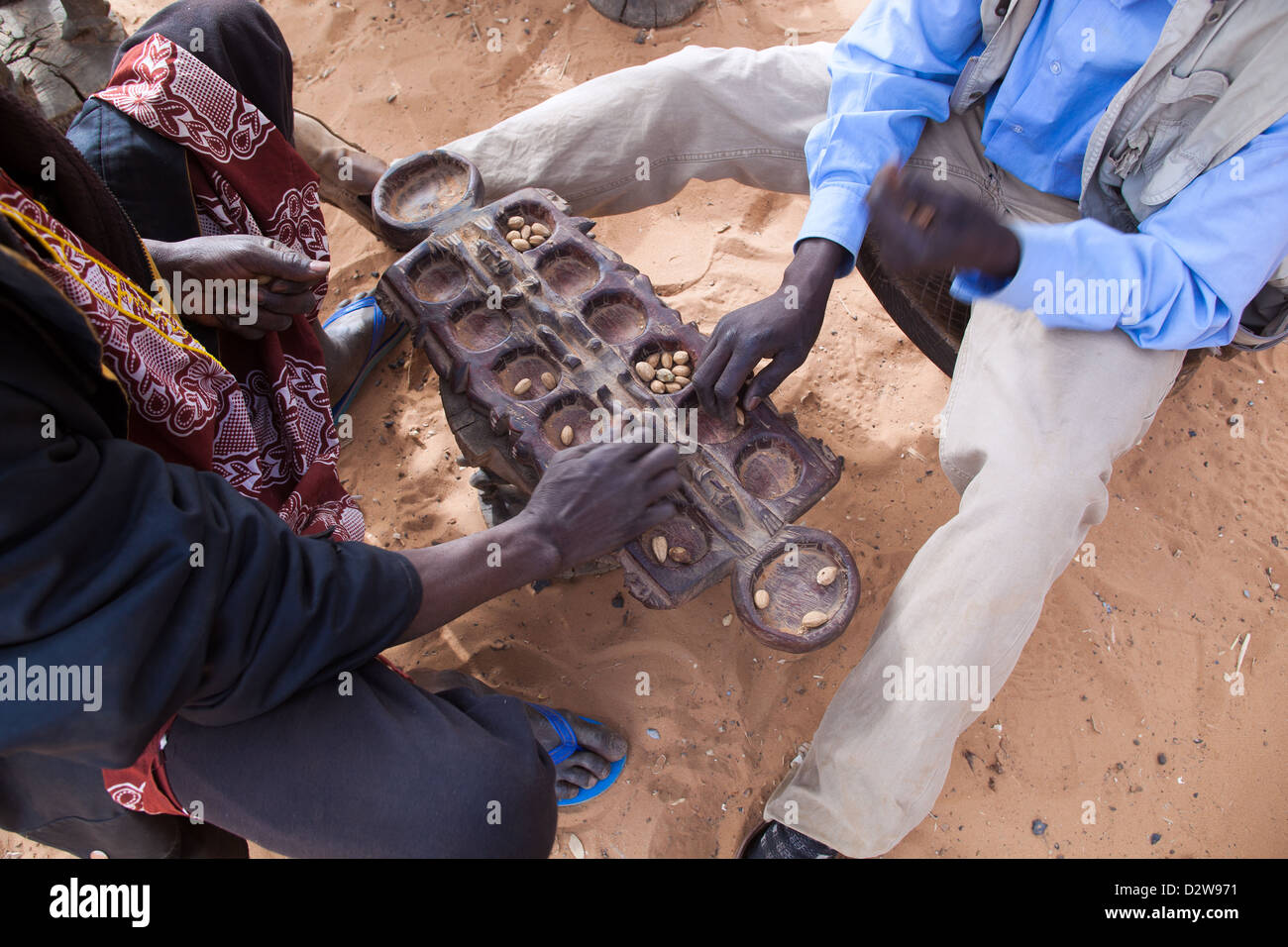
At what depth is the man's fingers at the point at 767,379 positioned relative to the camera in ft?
5.51

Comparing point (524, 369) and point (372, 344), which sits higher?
point (524, 369)

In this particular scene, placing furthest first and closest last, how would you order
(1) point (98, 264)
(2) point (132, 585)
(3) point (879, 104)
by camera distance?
(3) point (879, 104)
(1) point (98, 264)
(2) point (132, 585)

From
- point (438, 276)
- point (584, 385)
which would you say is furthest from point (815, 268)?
A: point (438, 276)

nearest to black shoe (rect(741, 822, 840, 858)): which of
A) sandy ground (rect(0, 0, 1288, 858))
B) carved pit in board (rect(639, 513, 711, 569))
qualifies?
sandy ground (rect(0, 0, 1288, 858))

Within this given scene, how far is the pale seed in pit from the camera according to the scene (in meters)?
1.59

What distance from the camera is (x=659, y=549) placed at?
62.7 inches

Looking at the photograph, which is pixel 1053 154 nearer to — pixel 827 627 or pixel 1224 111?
pixel 1224 111

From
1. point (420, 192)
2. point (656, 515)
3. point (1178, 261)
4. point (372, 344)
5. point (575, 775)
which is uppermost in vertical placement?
point (1178, 261)

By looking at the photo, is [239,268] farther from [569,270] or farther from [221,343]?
[569,270]

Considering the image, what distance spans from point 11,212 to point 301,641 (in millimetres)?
801

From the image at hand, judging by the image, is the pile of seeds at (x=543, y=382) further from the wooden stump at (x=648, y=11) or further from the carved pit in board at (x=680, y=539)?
the wooden stump at (x=648, y=11)

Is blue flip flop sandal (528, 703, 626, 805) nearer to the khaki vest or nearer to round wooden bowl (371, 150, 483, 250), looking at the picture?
round wooden bowl (371, 150, 483, 250)

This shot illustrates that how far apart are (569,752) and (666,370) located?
0.93 meters

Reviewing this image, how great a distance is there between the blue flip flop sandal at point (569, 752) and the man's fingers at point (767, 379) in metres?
0.87
